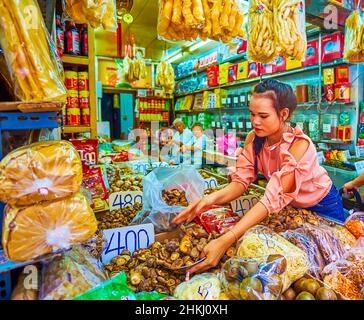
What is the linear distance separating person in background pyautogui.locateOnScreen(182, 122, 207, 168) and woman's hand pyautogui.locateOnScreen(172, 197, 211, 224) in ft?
7.86

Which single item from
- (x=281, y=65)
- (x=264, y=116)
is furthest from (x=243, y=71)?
(x=264, y=116)

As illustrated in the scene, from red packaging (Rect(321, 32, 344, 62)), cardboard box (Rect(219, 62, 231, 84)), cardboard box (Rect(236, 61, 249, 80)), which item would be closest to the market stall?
red packaging (Rect(321, 32, 344, 62))

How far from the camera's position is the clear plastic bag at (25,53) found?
861mm

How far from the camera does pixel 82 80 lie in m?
2.24

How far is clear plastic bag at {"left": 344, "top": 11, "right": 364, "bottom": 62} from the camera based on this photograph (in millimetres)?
2686

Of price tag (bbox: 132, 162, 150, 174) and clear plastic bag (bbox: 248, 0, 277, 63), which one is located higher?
clear plastic bag (bbox: 248, 0, 277, 63)

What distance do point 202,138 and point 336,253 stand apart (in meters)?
3.68

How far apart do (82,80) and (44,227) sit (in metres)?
1.65

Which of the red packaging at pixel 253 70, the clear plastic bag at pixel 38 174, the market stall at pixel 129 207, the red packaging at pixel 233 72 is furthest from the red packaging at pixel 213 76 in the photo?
the clear plastic bag at pixel 38 174

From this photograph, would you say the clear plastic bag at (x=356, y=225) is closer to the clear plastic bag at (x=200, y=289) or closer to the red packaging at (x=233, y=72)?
the clear plastic bag at (x=200, y=289)

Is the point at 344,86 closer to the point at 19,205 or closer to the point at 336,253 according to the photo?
the point at 336,253

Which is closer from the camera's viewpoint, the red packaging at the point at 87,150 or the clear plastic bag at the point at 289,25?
the clear plastic bag at the point at 289,25

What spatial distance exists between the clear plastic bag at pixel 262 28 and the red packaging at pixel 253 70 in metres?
3.15

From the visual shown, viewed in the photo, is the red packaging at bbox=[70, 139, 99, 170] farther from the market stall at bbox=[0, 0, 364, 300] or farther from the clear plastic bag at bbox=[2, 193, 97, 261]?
the clear plastic bag at bbox=[2, 193, 97, 261]
